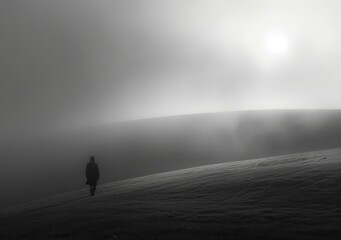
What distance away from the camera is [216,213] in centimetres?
1789

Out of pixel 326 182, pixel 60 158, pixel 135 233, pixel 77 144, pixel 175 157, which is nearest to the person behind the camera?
pixel 135 233

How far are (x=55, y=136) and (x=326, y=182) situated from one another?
375ft

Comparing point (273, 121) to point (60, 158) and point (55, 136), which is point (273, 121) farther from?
point (55, 136)

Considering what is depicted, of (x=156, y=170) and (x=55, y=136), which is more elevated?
(x=55, y=136)

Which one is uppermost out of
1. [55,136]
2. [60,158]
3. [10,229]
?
[55,136]

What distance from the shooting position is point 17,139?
132250mm

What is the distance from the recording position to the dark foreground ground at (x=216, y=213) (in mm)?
14367

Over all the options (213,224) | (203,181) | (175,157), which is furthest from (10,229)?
(175,157)

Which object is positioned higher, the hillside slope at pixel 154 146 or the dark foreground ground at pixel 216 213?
the hillside slope at pixel 154 146

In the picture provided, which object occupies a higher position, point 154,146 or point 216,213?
point 154,146

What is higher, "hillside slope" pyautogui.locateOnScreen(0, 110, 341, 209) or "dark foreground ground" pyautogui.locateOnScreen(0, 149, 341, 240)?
"hillside slope" pyautogui.locateOnScreen(0, 110, 341, 209)

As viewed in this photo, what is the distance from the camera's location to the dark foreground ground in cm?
1437

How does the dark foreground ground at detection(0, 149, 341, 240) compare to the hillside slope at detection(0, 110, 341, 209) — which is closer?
the dark foreground ground at detection(0, 149, 341, 240)

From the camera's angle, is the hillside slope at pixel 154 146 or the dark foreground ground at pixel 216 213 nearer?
the dark foreground ground at pixel 216 213
